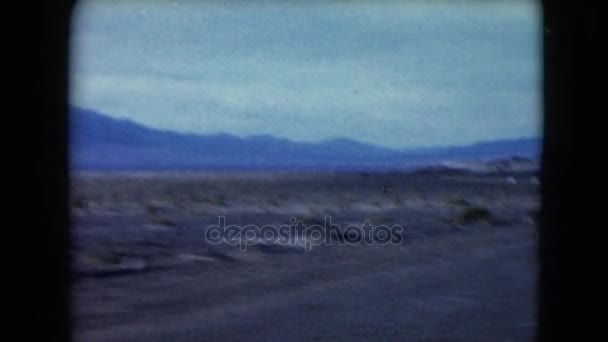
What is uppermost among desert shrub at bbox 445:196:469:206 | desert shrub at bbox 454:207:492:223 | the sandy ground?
desert shrub at bbox 445:196:469:206

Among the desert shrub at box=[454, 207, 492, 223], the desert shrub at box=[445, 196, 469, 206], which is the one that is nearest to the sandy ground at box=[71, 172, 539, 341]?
the desert shrub at box=[454, 207, 492, 223]

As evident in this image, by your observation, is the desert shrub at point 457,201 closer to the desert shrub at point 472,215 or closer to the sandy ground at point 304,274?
the desert shrub at point 472,215

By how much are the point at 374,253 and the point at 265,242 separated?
693mm

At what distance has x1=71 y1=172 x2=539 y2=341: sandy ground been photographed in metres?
4.62

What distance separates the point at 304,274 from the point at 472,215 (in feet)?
7.85

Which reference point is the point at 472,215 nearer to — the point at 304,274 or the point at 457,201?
the point at 457,201

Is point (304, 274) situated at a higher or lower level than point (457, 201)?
lower

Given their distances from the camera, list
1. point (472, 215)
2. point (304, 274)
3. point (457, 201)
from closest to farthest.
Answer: point (304, 274) < point (472, 215) < point (457, 201)

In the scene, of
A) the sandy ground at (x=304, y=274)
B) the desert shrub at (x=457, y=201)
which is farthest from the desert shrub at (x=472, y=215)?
the desert shrub at (x=457, y=201)

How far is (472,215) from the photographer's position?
7746mm

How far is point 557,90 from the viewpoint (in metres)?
3.91

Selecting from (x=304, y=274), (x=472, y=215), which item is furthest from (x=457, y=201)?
(x=304, y=274)

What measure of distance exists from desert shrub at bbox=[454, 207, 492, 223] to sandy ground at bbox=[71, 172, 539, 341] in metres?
0.04

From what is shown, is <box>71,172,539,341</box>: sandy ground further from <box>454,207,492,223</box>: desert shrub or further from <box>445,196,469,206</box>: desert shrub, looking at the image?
<box>445,196,469,206</box>: desert shrub
